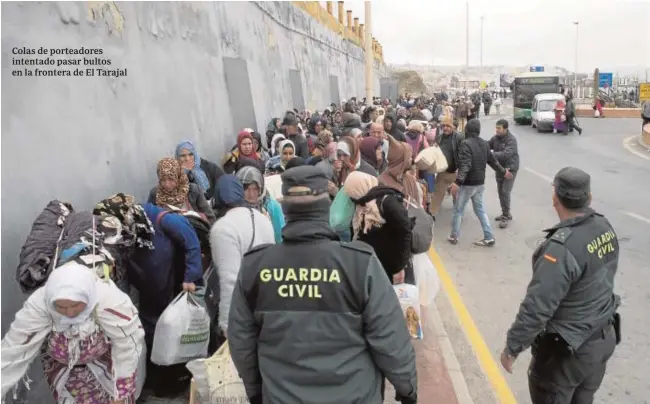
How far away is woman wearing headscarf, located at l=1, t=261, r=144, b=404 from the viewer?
2.86 m

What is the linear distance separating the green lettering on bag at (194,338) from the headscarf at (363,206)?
51.0 inches

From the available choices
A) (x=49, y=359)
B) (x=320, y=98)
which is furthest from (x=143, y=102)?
(x=320, y=98)

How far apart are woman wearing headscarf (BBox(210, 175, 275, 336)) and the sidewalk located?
154 centimetres

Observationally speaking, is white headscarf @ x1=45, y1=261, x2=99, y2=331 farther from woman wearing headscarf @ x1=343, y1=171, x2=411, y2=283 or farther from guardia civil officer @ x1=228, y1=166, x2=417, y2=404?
woman wearing headscarf @ x1=343, y1=171, x2=411, y2=283

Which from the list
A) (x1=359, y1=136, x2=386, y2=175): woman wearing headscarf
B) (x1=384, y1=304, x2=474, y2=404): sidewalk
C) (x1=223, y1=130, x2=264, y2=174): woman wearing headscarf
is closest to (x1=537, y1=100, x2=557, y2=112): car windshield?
(x1=359, y1=136, x2=386, y2=175): woman wearing headscarf

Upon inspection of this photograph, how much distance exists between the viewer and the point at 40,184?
407 centimetres

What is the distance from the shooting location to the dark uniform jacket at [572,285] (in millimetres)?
2990

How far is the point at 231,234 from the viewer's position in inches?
153

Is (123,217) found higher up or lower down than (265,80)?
lower down

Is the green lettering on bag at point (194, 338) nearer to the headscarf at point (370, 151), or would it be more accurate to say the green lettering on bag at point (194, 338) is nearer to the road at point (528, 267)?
the road at point (528, 267)

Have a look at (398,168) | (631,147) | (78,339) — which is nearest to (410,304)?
(398,168)

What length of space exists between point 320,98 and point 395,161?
14948 mm

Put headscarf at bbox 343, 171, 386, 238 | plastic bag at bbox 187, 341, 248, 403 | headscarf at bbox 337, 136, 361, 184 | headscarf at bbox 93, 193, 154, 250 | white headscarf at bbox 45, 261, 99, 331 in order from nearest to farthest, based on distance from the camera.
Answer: white headscarf at bbox 45, 261, 99, 331
plastic bag at bbox 187, 341, 248, 403
headscarf at bbox 93, 193, 154, 250
headscarf at bbox 343, 171, 386, 238
headscarf at bbox 337, 136, 361, 184

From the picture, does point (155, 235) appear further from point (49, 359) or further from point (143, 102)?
point (143, 102)
